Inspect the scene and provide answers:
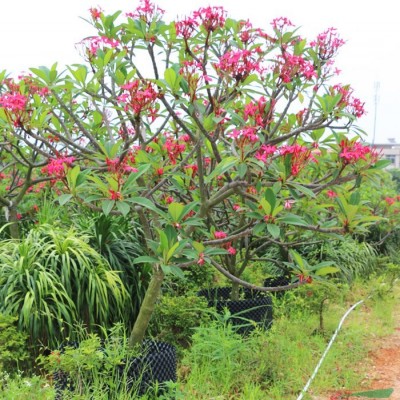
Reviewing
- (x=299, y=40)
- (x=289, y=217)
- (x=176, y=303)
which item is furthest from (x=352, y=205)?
(x=176, y=303)

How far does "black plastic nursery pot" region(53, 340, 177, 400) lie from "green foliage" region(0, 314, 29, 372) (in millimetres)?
472

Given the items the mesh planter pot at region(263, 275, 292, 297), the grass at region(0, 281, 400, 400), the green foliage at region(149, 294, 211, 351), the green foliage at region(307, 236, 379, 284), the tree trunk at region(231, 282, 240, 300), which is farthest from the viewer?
the green foliage at region(307, 236, 379, 284)

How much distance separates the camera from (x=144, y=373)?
300cm

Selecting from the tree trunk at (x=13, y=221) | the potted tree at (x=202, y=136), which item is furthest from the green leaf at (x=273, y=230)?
the tree trunk at (x=13, y=221)

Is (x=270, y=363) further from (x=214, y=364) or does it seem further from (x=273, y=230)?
(x=273, y=230)

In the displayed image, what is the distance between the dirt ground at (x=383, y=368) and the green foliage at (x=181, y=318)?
0.96 m

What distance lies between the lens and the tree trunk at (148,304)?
119 inches

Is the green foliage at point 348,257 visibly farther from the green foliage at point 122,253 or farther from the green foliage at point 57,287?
the green foliage at point 57,287

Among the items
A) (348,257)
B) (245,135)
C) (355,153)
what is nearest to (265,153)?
(245,135)

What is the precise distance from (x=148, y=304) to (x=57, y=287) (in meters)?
0.93

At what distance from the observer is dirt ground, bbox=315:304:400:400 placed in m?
3.59

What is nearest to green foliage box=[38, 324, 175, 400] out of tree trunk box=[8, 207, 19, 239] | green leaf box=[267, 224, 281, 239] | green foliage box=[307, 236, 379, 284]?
green leaf box=[267, 224, 281, 239]

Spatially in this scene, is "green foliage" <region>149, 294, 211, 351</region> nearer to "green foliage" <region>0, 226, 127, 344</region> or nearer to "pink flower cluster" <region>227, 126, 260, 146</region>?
"green foliage" <region>0, 226, 127, 344</region>

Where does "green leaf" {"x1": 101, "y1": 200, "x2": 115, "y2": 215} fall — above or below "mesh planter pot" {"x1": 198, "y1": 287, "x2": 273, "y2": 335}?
above
